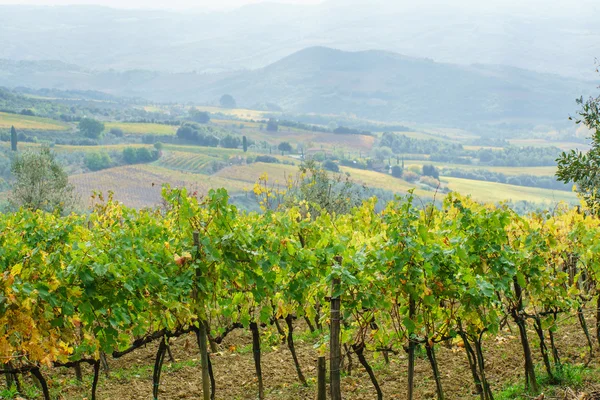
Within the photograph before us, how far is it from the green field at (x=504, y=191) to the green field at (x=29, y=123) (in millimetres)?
69391

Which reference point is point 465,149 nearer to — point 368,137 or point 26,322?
point 368,137

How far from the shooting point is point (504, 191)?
115125 millimetres

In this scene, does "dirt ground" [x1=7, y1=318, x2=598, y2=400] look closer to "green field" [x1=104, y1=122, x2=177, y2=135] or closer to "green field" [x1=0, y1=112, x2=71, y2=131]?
"green field" [x1=0, y1=112, x2=71, y2=131]

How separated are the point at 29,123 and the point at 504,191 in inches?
3231

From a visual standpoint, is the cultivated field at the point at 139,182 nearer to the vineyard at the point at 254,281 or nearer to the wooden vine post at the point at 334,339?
the vineyard at the point at 254,281

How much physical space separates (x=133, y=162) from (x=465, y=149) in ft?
308

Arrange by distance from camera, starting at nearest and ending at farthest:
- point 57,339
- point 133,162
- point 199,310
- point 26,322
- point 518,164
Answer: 1. point 26,322
2. point 57,339
3. point 199,310
4. point 133,162
5. point 518,164

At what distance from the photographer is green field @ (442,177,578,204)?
10834 centimetres

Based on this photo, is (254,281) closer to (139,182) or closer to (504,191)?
(139,182)

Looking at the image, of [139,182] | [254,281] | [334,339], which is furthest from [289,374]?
[139,182]

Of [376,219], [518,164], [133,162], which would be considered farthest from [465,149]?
[376,219]

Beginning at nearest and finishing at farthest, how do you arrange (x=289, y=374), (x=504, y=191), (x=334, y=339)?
(x=334, y=339) → (x=289, y=374) → (x=504, y=191)

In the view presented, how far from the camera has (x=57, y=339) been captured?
620 cm

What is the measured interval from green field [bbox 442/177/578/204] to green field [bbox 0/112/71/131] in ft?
228
